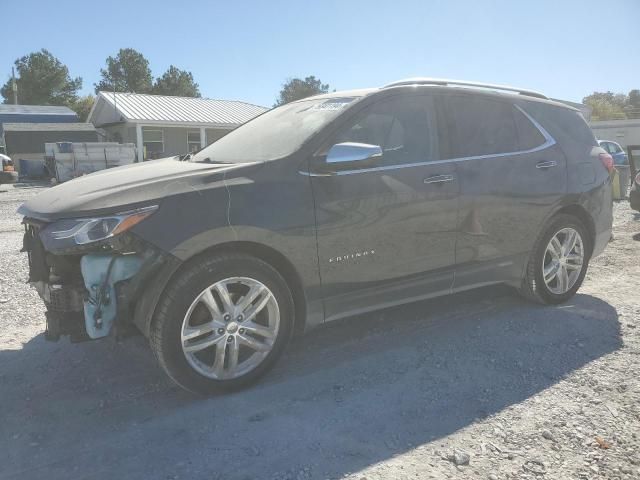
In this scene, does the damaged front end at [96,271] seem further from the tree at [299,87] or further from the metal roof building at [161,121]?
the tree at [299,87]

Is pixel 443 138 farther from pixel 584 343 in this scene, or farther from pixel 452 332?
pixel 584 343

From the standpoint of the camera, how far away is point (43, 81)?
64875mm

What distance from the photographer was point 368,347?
3.82 meters

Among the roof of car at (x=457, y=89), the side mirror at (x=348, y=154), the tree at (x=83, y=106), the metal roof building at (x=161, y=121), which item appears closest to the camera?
the side mirror at (x=348, y=154)

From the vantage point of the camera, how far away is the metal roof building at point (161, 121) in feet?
90.3

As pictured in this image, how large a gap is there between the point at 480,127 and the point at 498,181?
17.7 inches

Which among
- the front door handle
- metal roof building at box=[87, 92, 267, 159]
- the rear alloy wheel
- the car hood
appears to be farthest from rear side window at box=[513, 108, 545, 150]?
metal roof building at box=[87, 92, 267, 159]

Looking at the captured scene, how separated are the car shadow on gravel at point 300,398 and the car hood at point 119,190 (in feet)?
3.67

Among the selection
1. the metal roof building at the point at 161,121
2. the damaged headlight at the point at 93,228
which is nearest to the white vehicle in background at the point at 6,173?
the metal roof building at the point at 161,121

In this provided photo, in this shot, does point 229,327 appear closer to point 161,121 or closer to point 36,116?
point 161,121

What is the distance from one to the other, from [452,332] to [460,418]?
1.29 m

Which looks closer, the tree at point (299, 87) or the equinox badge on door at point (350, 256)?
the equinox badge on door at point (350, 256)

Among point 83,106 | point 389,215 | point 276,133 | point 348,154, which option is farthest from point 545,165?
point 83,106

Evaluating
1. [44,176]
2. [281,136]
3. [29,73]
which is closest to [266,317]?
[281,136]
